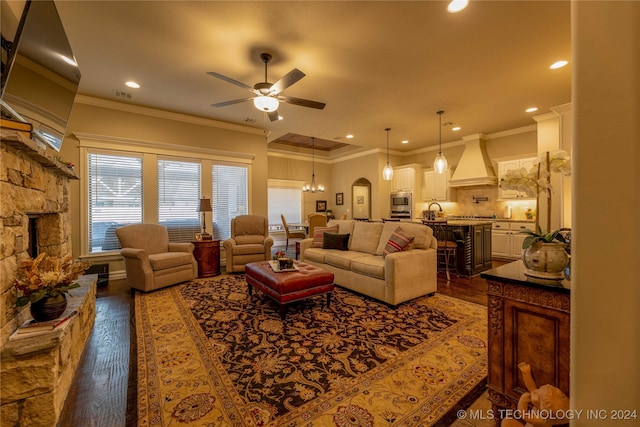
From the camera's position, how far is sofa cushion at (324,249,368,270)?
371cm

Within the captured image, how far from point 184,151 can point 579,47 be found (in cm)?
552

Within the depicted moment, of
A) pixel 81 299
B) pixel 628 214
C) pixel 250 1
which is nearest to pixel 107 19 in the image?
pixel 250 1

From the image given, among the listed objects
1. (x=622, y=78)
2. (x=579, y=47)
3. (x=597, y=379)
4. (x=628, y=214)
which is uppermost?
(x=579, y=47)

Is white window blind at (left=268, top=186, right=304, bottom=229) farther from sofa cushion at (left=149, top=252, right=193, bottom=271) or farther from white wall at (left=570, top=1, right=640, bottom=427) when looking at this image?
white wall at (left=570, top=1, right=640, bottom=427)

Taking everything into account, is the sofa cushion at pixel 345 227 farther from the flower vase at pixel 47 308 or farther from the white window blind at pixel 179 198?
the flower vase at pixel 47 308

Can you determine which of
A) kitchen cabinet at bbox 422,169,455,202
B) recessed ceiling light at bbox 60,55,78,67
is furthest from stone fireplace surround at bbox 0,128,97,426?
kitchen cabinet at bbox 422,169,455,202

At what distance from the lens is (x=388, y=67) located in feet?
10.9

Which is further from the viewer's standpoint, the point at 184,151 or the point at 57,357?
the point at 184,151

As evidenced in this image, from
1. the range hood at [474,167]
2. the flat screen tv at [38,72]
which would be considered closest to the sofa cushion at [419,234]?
the range hood at [474,167]

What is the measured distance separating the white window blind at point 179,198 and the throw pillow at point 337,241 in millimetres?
2708

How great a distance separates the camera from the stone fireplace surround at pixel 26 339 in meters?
1.44

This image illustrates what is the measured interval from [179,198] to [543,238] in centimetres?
539

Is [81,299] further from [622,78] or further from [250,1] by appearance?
[622,78]

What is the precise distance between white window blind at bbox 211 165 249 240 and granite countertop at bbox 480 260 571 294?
16.4 feet
